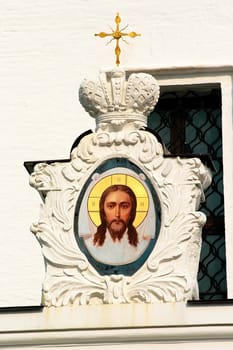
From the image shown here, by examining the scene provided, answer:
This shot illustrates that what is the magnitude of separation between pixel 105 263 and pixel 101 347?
1.90ft

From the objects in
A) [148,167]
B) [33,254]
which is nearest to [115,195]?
[148,167]

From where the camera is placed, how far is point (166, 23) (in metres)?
25.2

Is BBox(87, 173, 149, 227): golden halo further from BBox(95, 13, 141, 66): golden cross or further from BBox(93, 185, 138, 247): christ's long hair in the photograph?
BBox(95, 13, 141, 66): golden cross

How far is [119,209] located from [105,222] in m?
0.13

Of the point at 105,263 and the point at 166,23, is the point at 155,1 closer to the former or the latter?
the point at 166,23

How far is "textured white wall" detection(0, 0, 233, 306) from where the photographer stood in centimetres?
2503

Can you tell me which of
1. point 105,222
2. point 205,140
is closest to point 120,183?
point 105,222

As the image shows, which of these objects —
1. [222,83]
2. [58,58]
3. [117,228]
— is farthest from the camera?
[58,58]

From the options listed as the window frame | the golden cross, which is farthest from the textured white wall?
the golden cross

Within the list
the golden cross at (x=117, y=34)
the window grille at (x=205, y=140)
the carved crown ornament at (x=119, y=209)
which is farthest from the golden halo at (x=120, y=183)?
the window grille at (x=205, y=140)

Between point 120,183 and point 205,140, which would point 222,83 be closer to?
point 205,140

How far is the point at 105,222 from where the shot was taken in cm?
2306

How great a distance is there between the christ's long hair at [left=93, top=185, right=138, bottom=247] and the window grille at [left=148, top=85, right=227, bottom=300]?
1.72 metres

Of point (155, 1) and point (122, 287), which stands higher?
point (155, 1)
